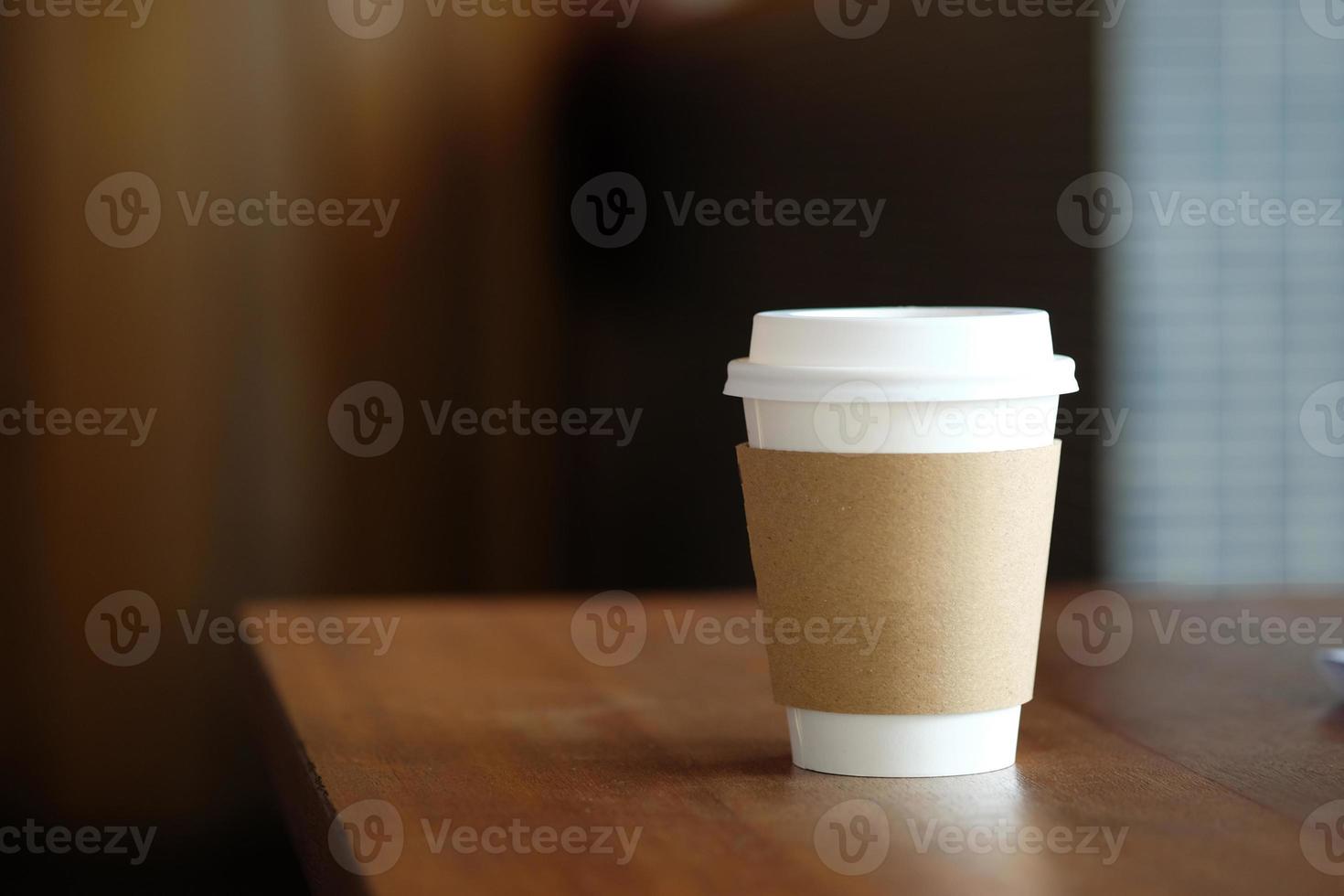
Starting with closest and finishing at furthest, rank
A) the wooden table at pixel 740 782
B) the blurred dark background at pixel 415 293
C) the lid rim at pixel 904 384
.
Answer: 1. the wooden table at pixel 740 782
2. the lid rim at pixel 904 384
3. the blurred dark background at pixel 415 293

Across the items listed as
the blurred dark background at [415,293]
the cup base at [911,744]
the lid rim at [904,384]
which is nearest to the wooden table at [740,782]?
the cup base at [911,744]

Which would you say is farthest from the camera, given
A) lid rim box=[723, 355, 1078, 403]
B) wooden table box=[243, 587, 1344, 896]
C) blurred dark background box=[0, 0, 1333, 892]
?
blurred dark background box=[0, 0, 1333, 892]

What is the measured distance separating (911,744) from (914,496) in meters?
0.12

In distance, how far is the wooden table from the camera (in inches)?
23.6

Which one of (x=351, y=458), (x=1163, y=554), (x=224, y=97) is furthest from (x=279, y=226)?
(x=1163, y=554)

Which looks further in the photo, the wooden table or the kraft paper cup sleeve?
the kraft paper cup sleeve

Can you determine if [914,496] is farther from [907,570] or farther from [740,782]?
[740,782]

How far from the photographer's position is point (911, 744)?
29.0 inches

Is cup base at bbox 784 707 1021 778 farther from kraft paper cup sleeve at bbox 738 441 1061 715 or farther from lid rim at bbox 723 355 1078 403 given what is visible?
lid rim at bbox 723 355 1078 403

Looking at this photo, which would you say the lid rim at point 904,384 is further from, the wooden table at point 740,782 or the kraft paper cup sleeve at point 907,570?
the wooden table at point 740,782

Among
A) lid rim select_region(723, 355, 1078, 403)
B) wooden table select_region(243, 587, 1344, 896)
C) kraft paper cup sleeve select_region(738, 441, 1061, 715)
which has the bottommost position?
wooden table select_region(243, 587, 1344, 896)

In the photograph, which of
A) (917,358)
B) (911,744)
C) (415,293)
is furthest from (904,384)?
(415,293)

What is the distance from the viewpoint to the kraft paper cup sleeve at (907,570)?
2.35ft

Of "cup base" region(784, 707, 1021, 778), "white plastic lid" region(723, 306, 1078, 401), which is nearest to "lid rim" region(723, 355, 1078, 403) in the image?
"white plastic lid" region(723, 306, 1078, 401)
